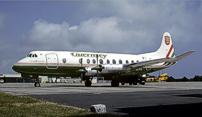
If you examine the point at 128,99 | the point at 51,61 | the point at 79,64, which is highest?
the point at 51,61

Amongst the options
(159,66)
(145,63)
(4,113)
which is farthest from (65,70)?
(4,113)

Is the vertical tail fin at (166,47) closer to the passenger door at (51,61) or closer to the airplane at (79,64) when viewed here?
the airplane at (79,64)

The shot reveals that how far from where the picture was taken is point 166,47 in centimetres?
4784

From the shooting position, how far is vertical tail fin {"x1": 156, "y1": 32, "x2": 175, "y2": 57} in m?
47.5

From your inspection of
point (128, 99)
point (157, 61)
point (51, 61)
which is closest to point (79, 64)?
point (51, 61)

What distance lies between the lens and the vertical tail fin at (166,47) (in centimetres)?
4750

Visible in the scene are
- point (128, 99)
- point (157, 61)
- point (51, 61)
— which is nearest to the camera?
point (128, 99)

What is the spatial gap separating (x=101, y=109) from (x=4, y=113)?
3.69 metres

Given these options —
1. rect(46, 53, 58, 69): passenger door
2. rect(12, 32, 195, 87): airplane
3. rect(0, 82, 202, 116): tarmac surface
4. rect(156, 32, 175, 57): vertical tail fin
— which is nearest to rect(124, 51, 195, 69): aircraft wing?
rect(12, 32, 195, 87): airplane

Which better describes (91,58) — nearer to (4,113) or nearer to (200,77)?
(4,113)

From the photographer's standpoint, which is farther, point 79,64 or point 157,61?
point 79,64

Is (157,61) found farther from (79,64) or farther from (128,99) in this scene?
(128,99)

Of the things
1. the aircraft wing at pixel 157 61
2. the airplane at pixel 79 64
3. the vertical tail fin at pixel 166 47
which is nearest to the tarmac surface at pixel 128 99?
the aircraft wing at pixel 157 61

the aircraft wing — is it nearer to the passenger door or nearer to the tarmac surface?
the passenger door
